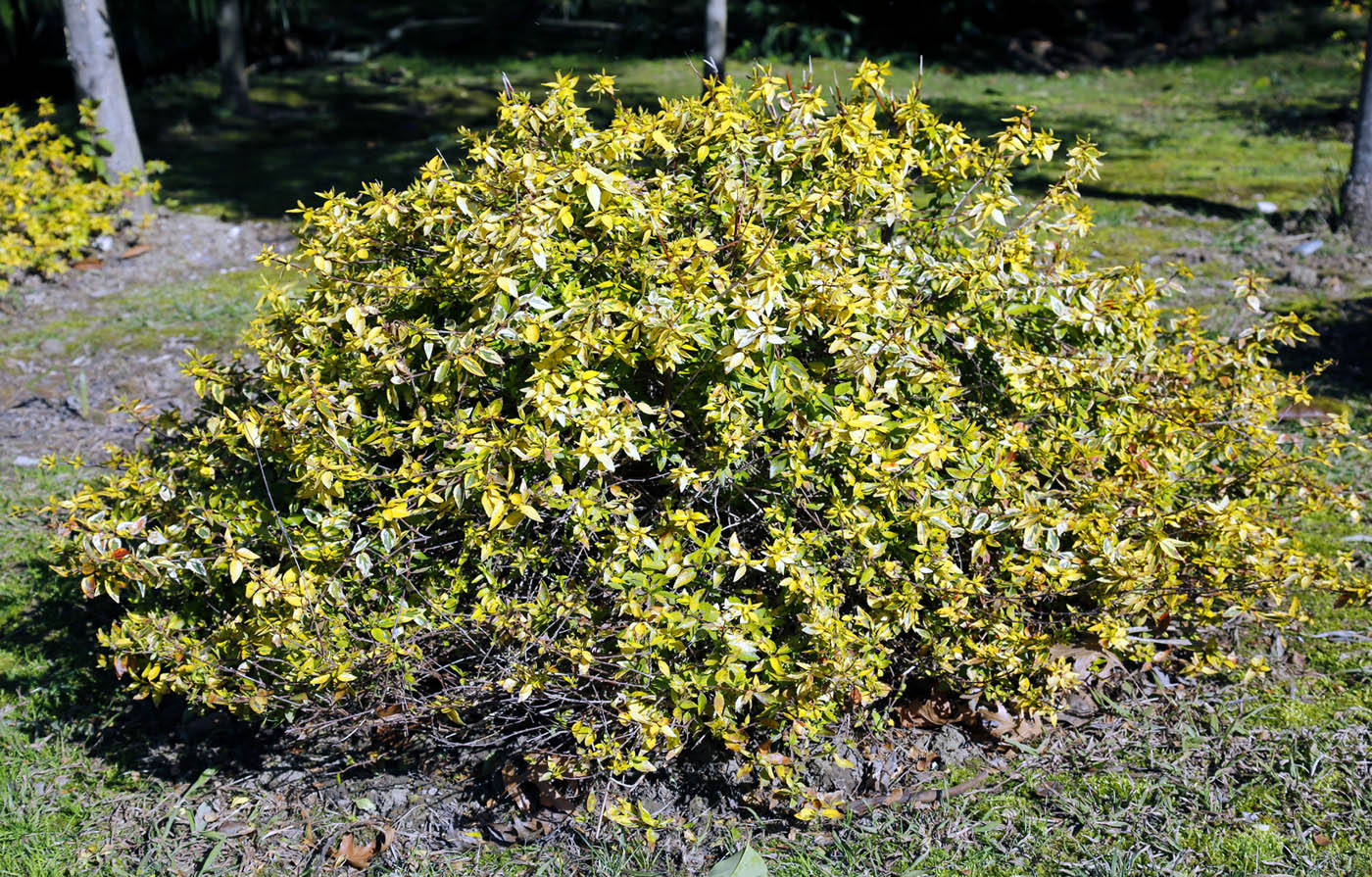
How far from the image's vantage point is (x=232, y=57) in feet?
33.9

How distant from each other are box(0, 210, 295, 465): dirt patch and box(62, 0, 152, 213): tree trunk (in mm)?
433

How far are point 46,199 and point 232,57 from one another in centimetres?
414

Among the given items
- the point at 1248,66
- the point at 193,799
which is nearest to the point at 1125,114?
the point at 1248,66

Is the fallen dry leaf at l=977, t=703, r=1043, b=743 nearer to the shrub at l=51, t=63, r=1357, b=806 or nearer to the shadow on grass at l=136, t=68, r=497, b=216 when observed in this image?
the shrub at l=51, t=63, r=1357, b=806

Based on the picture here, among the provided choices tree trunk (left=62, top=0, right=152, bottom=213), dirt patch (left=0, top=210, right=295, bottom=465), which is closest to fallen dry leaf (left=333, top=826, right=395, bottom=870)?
dirt patch (left=0, top=210, right=295, bottom=465)

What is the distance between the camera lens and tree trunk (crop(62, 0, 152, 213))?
7.14 m

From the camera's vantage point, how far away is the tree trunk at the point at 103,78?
23.4ft

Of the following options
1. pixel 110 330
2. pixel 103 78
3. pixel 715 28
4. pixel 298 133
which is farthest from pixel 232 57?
pixel 110 330

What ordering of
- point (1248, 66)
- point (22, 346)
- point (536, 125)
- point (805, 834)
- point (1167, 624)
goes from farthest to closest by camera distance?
point (1248, 66) → point (22, 346) → point (1167, 624) → point (536, 125) → point (805, 834)

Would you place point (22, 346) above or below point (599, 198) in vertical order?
below

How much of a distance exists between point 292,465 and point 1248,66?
11986 millimetres

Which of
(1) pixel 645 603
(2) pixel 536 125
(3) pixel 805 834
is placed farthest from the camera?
(2) pixel 536 125

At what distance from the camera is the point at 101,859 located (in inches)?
112

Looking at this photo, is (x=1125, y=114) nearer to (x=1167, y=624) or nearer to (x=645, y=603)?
(x=1167, y=624)
